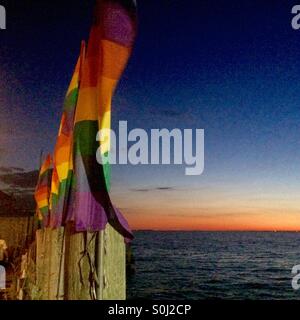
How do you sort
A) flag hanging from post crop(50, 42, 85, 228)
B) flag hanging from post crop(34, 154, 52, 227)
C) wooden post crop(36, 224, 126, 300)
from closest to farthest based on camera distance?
wooden post crop(36, 224, 126, 300) → flag hanging from post crop(50, 42, 85, 228) → flag hanging from post crop(34, 154, 52, 227)

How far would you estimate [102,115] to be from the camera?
1.86m

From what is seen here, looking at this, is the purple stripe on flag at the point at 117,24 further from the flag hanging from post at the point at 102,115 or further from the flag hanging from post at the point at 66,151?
the flag hanging from post at the point at 66,151

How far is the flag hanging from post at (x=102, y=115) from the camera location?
1.82 metres

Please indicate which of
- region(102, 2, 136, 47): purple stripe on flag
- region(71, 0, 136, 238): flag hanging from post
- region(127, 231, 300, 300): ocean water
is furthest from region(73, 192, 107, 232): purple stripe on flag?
region(127, 231, 300, 300): ocean water

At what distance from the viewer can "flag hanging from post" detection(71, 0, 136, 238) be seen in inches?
71.6

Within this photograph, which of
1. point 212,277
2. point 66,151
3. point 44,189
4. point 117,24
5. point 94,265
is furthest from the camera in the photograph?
point 212,277

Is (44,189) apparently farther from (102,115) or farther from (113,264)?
(113,264)

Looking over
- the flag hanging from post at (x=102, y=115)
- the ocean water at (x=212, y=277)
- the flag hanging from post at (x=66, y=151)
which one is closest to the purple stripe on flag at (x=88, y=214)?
the flag hanging from post at (x=102, y=115)

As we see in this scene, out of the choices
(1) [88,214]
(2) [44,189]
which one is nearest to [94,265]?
(1) [88,214]

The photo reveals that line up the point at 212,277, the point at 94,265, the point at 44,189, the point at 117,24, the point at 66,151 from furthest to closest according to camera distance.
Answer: the point at 212,277 < the point at 44,189 < the point at 66,151 < the point at 117,24 < the point at 94,265

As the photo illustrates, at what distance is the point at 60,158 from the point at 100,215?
2.74 feet

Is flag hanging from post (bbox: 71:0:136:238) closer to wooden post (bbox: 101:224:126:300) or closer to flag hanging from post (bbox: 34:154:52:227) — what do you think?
wooden post (bbox: 101:224:126:300)
